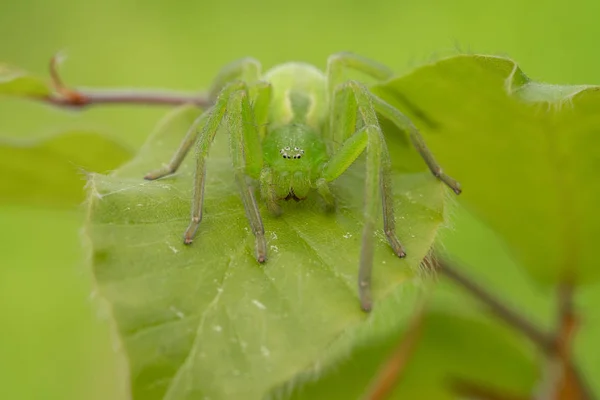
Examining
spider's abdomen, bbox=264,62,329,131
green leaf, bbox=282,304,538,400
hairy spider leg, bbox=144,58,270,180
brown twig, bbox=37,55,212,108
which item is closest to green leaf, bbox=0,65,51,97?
brown twig, bbox=37,55,212,108

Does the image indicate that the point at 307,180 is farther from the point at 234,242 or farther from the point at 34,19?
the point at 34,19

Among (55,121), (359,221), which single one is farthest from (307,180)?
(55,121)

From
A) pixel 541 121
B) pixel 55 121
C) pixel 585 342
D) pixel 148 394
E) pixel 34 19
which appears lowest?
pixel 585 342

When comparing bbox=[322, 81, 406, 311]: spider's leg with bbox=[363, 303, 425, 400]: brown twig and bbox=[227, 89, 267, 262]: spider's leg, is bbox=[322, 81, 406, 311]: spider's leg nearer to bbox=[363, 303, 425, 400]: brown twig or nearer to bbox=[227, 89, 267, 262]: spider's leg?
bbox=[227, 89, 267, 262]: spider's leg

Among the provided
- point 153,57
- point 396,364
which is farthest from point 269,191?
point 153,57

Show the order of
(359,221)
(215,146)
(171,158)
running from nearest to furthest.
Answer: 1. (359,221)
2. (171,158)
3. (215,146)

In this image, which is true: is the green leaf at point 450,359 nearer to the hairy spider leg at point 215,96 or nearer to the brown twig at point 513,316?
the brown twig at point 513,316

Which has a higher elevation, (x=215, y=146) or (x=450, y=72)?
(x=450, y=72)
